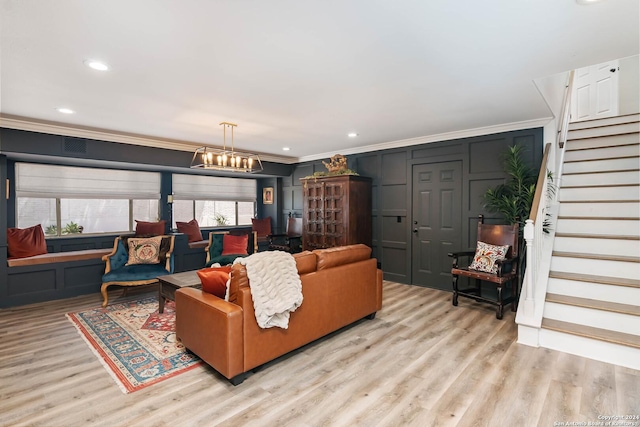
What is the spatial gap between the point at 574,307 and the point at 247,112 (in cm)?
389

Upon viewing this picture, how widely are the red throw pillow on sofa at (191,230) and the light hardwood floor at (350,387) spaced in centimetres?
298

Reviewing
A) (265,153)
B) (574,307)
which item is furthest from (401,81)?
(265,153)

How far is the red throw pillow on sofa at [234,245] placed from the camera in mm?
5371

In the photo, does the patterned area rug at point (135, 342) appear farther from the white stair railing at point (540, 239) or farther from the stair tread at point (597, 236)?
the stair tread at point (597, 236)

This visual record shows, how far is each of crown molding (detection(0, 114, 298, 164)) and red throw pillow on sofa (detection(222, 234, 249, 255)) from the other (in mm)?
1692

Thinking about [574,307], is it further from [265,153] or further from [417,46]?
[265,153]

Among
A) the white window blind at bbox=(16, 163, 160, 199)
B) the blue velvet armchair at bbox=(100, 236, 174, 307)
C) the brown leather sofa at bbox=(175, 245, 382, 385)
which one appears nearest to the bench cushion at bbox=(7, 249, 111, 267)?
the blue velvet armchair at bbox=(100, 236, 174, 307)

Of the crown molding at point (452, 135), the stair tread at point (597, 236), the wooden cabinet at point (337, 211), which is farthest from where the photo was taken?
the wooden cabinet at point (337, 211)

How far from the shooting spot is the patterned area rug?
8.15 feet

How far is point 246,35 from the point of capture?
200 cm

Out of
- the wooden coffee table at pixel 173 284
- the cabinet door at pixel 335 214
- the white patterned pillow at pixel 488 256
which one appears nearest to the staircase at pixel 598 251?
the white patterned pillow at pixel 488 256

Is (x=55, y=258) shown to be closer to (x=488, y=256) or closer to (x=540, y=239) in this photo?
(x=488, y=256)

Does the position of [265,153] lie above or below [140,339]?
above

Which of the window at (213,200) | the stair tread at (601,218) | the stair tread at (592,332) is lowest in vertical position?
the stair tread at (592,332)
